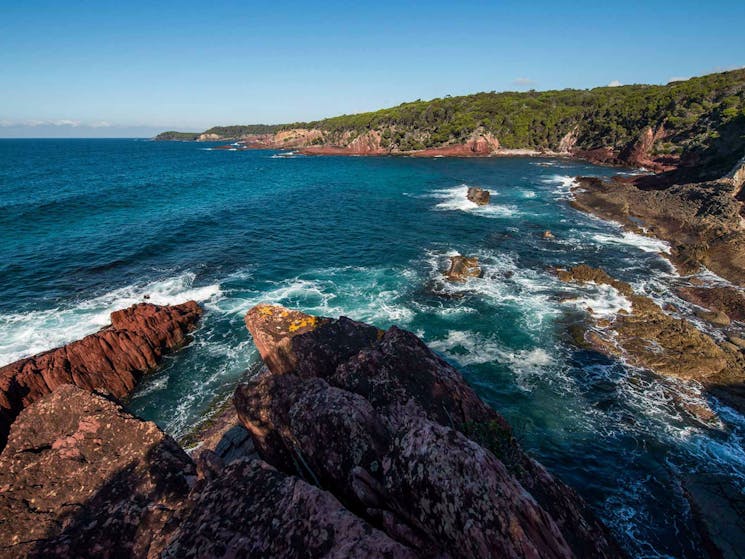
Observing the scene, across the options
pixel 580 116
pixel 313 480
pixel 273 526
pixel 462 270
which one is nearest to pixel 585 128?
pixel 580 116

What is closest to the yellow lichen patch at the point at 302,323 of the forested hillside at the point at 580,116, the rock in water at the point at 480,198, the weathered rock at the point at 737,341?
the weathered rock at the point at 737,341

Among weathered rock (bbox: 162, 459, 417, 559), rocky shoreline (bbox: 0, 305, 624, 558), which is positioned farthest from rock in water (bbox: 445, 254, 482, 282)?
weathered rock (bbox: 162, 459, 417, 559)

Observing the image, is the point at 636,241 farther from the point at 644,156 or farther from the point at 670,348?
the point at 644,156

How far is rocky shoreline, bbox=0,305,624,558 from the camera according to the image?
231 inches

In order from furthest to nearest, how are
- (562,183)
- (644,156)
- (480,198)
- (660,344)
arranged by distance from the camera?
(644,156) < (562,183) < (480,198) < (660,344)

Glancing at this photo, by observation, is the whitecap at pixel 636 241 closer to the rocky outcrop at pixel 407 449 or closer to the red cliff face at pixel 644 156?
the rocky outcrop at pixel 407 449

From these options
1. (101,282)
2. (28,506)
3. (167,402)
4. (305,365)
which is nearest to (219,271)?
(101,282)

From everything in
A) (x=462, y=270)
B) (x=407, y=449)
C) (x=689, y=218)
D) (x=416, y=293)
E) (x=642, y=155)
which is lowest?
(x=416, y=293)

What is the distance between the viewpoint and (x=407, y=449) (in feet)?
22.2

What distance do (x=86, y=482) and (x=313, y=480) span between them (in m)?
6.04

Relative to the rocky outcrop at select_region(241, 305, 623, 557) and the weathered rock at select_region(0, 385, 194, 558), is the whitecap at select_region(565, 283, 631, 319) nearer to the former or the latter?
the rocky outcrop at select_region(241, 305, 623, 557)

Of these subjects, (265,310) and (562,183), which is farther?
(562,183)

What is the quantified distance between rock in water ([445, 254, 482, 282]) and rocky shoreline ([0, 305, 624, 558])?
77.4ft

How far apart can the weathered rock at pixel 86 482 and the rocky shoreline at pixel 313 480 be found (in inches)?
1.3
